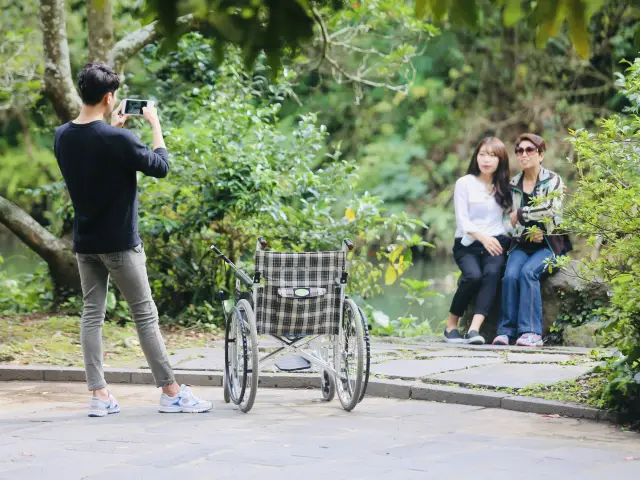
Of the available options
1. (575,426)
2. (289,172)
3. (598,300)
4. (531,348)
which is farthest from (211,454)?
(289,172)

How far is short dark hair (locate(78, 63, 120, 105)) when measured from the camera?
6086 mm

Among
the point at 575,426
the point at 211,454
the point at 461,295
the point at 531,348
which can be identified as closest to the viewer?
the point at 211,454

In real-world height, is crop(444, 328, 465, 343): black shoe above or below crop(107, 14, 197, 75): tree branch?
below

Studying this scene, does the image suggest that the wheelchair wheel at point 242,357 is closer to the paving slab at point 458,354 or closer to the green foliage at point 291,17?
the paving slab at point 458,354

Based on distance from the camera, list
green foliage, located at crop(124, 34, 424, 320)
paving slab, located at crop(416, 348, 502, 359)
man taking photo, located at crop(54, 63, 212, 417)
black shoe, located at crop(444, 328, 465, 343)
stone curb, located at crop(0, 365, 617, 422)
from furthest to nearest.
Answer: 1. green foliage, located at crop(124, 34, 424, 320)
2. black shoe, located at crop(444, 328, 465, 343)
3. paving slab, located at crop(416, 348, 502, 359)
4. stone curb, located at crop(0, 365, 617, 422)
5. man taking photo, located at crop(54, 63, 212, 417)

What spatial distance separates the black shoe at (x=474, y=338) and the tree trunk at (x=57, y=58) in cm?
415

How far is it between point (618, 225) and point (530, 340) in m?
2.74

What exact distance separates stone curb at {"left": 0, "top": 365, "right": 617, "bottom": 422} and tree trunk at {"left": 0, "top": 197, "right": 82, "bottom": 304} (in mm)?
2696

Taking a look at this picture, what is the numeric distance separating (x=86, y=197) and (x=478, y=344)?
163 inches

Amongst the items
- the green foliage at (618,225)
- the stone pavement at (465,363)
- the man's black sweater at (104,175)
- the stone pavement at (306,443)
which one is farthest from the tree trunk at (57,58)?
the green foliage at (618,225)

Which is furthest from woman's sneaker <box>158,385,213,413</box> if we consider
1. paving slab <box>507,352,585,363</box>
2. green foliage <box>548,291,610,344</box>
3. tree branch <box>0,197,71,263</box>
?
tree branch <box>0,197,71,263</box>

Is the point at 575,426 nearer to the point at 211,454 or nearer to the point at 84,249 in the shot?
the point at 211,454

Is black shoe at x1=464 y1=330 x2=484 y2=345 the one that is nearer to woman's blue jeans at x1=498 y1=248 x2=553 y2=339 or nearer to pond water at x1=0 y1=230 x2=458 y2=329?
woman's blue jeans at x1=498 y1=248 x2=553 y2=339

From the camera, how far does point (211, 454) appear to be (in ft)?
16.8
